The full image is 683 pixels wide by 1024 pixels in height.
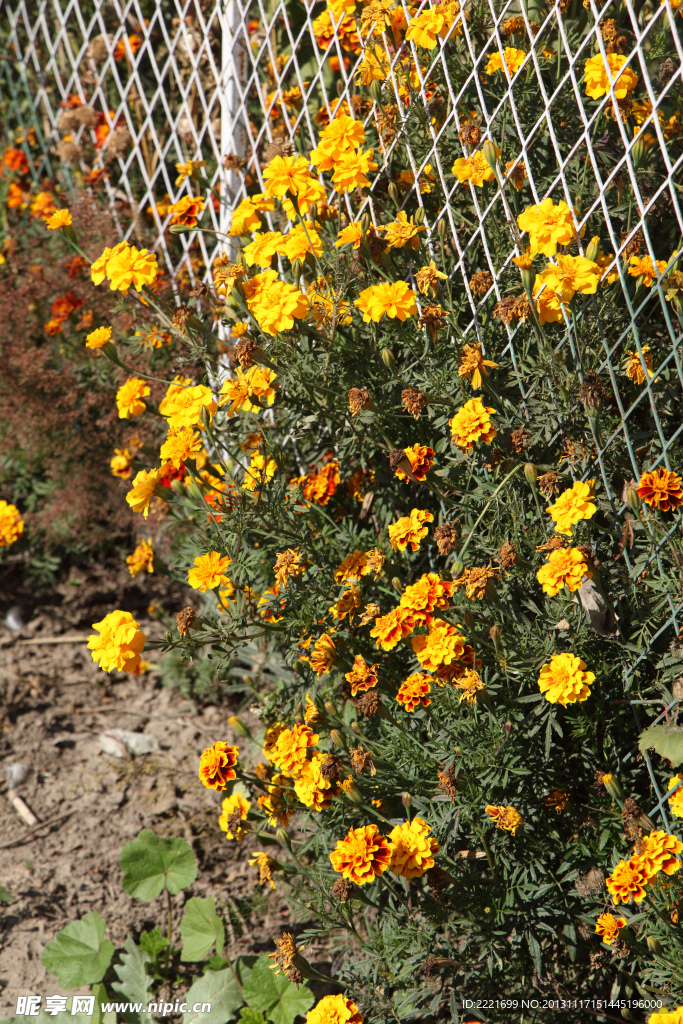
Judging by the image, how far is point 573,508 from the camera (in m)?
1.60

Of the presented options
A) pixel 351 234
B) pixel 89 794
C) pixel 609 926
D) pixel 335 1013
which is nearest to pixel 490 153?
pixel 351 234

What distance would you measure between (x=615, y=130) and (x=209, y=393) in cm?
138

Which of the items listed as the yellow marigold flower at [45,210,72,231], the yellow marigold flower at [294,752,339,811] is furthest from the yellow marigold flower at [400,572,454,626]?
the yellow marigold flower at [45,210,72,231]

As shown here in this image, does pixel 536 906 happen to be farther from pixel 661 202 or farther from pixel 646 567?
pixel 661 202

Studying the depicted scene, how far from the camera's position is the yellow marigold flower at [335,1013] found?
1.57 metres

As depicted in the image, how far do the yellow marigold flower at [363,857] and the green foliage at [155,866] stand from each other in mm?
778

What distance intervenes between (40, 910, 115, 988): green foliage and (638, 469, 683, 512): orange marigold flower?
69.2 inches

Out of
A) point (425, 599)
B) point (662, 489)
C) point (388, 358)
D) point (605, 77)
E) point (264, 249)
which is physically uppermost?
point (605, 77)

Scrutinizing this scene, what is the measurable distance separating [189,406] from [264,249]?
17.5 inches

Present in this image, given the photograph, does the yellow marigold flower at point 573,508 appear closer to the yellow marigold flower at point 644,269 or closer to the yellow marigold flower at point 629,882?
the yellow marigold flower at point 644,269

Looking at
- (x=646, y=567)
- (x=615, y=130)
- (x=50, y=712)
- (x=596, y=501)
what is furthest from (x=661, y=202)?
(x=50, y=712)

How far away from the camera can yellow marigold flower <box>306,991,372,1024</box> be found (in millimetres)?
1572

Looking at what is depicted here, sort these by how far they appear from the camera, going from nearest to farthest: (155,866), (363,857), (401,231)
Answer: (363,857), (401,231), (155,866)

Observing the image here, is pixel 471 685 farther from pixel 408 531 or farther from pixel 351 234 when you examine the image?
pixel 351 234
